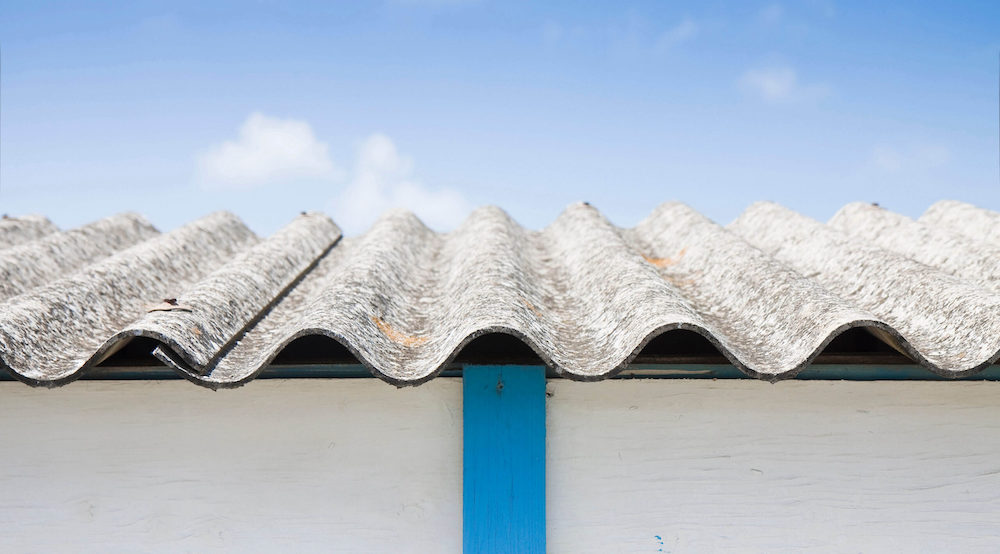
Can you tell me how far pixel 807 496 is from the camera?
280 cm

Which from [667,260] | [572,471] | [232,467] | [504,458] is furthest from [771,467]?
[232,467]

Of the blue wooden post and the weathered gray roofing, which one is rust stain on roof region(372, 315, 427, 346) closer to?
the weathered gray roofing

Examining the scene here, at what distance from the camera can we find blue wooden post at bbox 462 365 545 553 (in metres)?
2.67

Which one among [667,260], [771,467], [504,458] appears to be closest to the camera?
[504,458]

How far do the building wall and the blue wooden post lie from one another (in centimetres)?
9

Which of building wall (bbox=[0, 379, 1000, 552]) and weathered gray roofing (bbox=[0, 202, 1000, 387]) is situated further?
building wall (bbox=[0, 379, 1000, 552])

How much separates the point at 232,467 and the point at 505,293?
1.22m

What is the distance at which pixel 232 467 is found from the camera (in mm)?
2854

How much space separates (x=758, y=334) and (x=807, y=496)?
635mm

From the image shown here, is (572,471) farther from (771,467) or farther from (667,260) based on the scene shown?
(667,260)

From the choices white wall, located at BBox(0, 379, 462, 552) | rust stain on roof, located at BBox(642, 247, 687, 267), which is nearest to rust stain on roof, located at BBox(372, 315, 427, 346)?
white wall, located at BBox(0, 379, 462, 552)

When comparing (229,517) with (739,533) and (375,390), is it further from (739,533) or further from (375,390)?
(739,533)

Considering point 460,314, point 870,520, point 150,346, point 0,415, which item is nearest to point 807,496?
point 870,520

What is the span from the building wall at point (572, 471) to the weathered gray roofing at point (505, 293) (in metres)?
0.29
